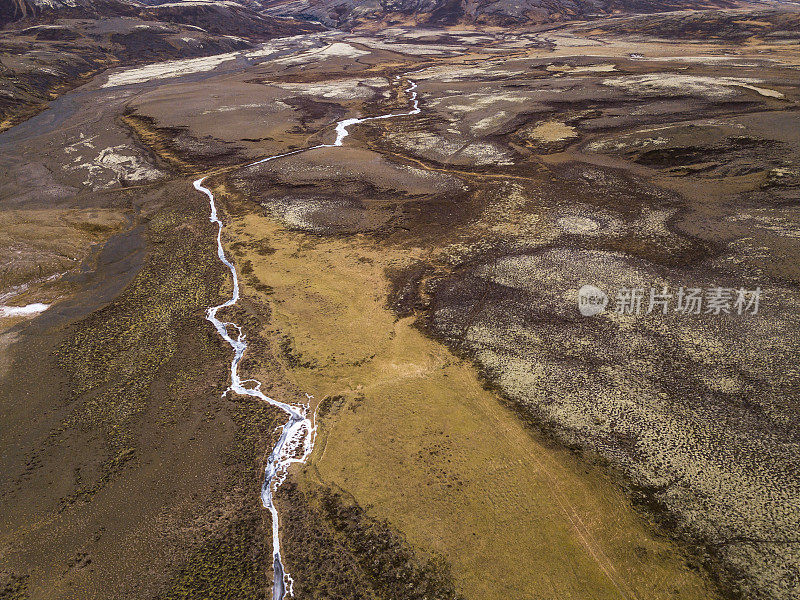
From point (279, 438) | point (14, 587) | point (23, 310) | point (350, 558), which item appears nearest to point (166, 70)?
point (23, 310)

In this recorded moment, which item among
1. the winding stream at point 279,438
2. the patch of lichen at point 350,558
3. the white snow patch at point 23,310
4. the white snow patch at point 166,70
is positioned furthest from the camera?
the white snow patch at point 166,70

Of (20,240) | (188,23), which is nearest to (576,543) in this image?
(20,240)

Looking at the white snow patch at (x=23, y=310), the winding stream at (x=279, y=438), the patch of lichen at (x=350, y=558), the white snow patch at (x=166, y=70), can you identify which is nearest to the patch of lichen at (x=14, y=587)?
the winding stream at (x=279, y=438)

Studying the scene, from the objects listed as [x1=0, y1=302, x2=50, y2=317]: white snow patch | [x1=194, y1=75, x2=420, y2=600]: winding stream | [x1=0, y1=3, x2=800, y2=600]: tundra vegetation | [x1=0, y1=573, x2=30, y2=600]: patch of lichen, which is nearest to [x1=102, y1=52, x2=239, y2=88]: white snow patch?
[x1=0, y1=3, x2=800, y2=600]: tundra vegetation

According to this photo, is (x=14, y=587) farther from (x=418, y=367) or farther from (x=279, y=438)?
(x=418, y=367)

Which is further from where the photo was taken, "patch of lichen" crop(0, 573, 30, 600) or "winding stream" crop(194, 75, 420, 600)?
"winding stream" crop(194, 75, 420, 600)

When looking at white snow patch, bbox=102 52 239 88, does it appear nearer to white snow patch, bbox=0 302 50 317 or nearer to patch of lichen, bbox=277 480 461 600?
white snow patch, bbox=0 302 50 317

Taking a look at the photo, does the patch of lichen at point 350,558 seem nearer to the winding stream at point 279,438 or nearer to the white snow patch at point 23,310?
the winding stream at point 279,438

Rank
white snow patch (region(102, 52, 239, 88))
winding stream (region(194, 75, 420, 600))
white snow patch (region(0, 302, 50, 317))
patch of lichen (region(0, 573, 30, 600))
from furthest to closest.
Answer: white snow patch (region(102, 52, 239, 88)) → white snow patch (region(0, 302, 50, 317)) → winding stream (region(194, 75, 420, 600)) → patch of lichen (region(0, 573, 30, 600))
